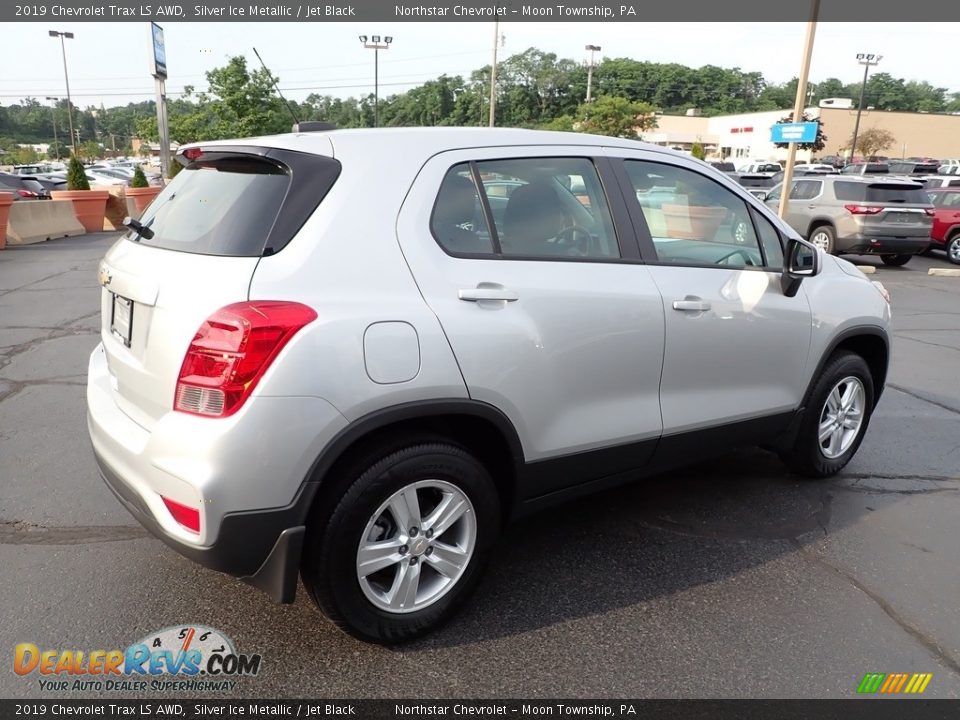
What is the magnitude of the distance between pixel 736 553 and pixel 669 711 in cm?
122

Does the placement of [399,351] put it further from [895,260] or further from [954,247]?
[954,247]

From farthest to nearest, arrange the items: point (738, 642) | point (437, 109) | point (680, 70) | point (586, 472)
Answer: point (680, 70) < point (437, 109) < point (586, 472) < point (738, 642)

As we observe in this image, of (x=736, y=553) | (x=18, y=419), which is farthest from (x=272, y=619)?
(x=18, y=419)

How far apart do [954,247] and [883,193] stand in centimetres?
303

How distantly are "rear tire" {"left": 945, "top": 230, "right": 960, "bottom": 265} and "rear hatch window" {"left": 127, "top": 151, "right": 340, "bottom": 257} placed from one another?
1782 cm

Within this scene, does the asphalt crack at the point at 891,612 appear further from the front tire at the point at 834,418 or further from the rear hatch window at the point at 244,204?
the rear hatch window at the point at 244,204

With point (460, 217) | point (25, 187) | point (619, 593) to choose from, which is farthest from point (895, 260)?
point (25, 187)

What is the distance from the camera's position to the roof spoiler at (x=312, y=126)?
2.97m

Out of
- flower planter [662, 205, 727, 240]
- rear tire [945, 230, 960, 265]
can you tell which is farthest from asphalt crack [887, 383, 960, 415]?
rear tire [945, 230, 960, 265]

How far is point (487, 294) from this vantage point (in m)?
2.66

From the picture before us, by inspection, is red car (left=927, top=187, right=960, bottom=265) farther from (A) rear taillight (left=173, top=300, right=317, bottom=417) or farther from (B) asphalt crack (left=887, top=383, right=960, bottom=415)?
(A) rear taillight (left=173, top=300, right=317, bottom=417)

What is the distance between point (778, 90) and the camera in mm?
126625

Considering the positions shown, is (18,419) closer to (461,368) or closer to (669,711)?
(461,368)

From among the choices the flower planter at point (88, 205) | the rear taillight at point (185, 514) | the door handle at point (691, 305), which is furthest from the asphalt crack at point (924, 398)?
the flower planter at point (88, 205)
